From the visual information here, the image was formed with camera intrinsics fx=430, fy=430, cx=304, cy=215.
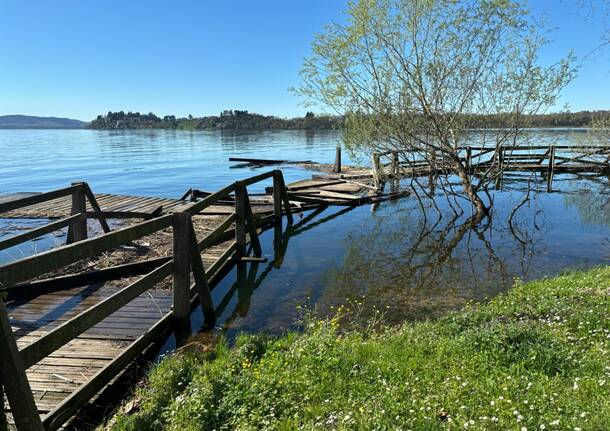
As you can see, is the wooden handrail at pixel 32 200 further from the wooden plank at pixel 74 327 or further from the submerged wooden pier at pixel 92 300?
the wooden plank at pixel 74 327

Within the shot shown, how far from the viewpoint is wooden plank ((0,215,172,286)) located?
359 centimetres

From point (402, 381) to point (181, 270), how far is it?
3.58 metres

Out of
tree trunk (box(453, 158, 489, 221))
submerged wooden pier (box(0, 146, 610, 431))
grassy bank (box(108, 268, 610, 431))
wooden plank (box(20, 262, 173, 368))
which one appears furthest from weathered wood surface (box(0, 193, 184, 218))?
grassy bank (box(108, 268, 610, 431))

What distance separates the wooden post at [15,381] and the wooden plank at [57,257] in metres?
0.41

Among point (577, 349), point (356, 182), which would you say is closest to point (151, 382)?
point (577, 349)

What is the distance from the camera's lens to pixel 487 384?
13.7ft

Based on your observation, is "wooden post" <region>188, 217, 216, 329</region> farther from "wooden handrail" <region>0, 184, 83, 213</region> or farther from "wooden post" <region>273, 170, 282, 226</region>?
"wooden post" <region>273, 170, 282, 226</region>

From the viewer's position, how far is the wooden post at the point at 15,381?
10.7 ft

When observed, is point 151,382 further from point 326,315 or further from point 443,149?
point 443,149

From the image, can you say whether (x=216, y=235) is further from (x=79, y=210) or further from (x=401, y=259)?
(x=401, y=259)

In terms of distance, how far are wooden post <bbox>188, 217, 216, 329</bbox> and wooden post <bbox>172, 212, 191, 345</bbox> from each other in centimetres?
17

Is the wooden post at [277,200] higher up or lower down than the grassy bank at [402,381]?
higher up

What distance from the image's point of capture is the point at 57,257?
410 centimetres

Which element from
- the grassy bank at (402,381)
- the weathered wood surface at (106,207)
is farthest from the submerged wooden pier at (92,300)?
the weathered wood surface at (106,207)
